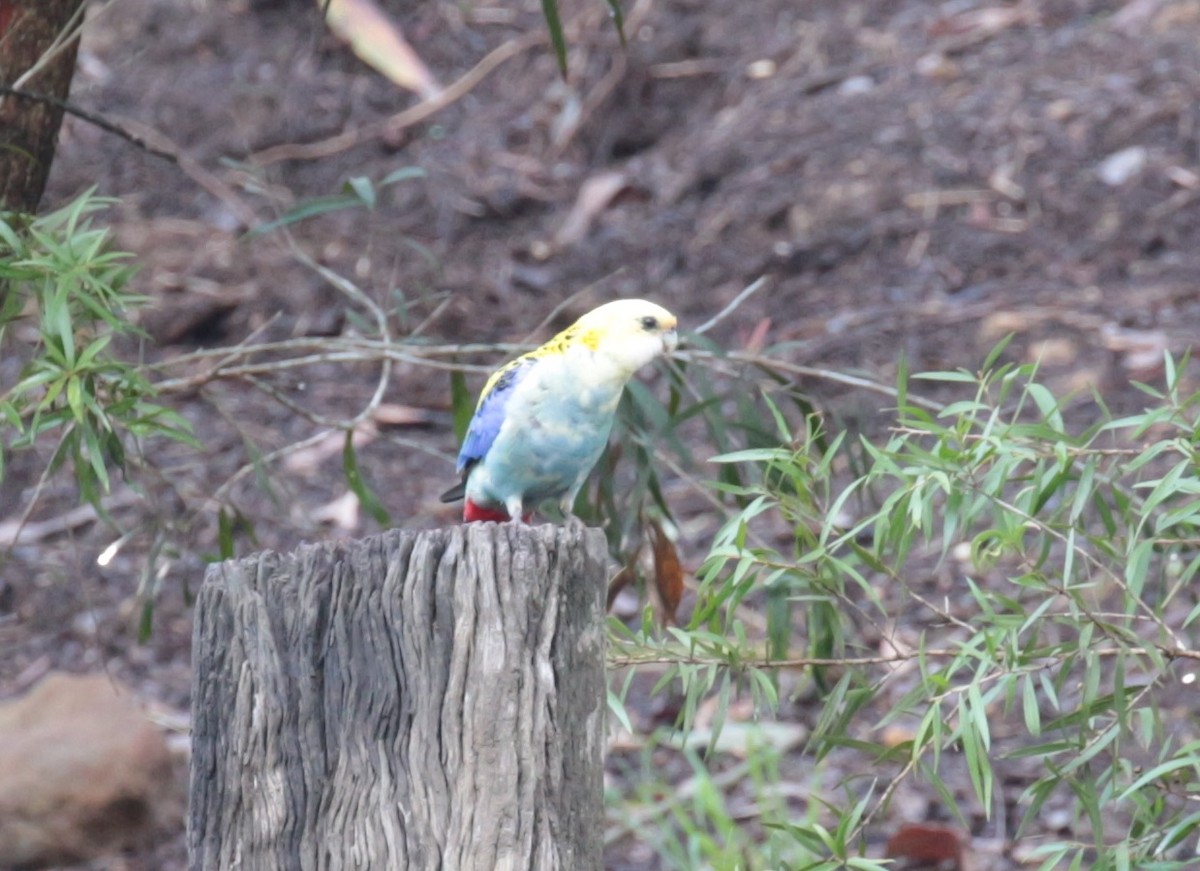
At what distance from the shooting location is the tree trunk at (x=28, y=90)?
3650 mm

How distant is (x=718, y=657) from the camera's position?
9.32 ft

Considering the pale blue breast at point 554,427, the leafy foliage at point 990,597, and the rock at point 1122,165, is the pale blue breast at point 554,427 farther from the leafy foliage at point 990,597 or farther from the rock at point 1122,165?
the rock at point 1122,165

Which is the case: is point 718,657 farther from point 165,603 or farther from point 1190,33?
point 1190,33

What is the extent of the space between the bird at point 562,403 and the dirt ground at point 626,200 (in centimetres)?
242

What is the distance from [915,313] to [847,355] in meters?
0.39

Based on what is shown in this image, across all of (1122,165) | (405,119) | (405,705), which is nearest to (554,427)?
(405,705)

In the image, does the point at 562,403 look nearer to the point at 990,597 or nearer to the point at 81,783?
the point at 990,597

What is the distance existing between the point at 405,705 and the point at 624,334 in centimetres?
109

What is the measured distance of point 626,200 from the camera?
8.34m

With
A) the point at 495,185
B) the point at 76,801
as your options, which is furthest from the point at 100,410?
the point at 495,185

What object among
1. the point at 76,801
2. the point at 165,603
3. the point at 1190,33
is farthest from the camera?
the point at 1190,33

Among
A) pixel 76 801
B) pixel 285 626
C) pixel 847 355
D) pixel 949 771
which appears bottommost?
pixel 949 771

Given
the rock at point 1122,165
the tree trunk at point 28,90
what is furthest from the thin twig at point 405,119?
the tree trunk at point 28,90

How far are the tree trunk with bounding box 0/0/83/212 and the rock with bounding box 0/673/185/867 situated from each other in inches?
79.4
